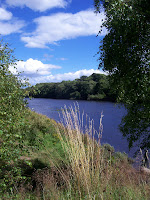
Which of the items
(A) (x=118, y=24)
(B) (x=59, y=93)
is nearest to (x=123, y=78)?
(A) (x=118, y=24)

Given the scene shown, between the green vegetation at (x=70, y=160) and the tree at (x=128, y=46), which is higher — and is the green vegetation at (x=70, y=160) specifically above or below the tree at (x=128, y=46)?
below

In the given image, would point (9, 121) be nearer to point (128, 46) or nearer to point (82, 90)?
point (128, 46)

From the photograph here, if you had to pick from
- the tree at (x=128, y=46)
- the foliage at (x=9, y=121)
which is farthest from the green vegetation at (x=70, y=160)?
the tree at (x=128, y=46)

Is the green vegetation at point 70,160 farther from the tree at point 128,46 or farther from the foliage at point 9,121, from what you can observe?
the tree at point 128,46

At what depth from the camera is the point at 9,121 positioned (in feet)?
11.6

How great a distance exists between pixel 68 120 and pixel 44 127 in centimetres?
898

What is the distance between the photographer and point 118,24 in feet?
19.6

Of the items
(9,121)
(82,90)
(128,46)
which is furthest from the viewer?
(82,90)

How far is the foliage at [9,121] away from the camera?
367cm

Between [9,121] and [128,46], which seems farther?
[128,46]

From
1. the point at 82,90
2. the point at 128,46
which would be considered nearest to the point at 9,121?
the point at 128,46

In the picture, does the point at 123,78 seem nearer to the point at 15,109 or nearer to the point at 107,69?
the point at 107,69

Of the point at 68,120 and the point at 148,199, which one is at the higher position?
the point at 68,120

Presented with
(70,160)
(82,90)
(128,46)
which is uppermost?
(128,46)
